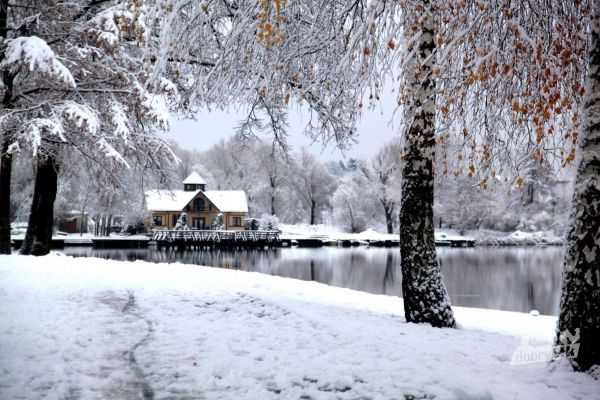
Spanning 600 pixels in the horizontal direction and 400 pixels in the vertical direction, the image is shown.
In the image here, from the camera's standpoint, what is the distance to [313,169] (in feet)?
228

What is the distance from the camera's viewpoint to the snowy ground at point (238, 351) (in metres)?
4.04

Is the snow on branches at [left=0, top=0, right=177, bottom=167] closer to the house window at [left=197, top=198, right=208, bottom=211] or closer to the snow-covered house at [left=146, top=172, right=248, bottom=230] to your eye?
the snow-covered house at [left=146, top=172, right=248, bottom=230]

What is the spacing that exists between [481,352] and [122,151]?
10514 mm

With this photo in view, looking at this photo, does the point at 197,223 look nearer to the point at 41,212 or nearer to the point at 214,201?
the point at 214,201

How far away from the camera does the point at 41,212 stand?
46.5 ft

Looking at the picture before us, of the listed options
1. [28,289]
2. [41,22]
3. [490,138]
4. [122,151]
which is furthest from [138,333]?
[41,22]

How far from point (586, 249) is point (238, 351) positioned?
3794 millimetres

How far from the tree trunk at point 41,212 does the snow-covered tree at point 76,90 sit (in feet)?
1.08

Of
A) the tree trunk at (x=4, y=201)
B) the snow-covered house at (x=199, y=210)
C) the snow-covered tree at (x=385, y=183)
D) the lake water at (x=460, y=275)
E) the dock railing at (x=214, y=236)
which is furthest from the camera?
the snow-covered tree at (x=385, y=183)

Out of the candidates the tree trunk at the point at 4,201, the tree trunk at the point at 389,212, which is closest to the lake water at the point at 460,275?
the tree trunk at the point at 4,201

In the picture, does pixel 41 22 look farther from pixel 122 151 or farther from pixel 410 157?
pixel 410 157

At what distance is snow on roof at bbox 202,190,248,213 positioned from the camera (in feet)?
180

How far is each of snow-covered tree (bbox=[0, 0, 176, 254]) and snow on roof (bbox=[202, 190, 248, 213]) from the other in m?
40.9

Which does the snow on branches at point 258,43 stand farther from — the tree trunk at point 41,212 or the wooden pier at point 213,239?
the wooden pier at point 213,239
